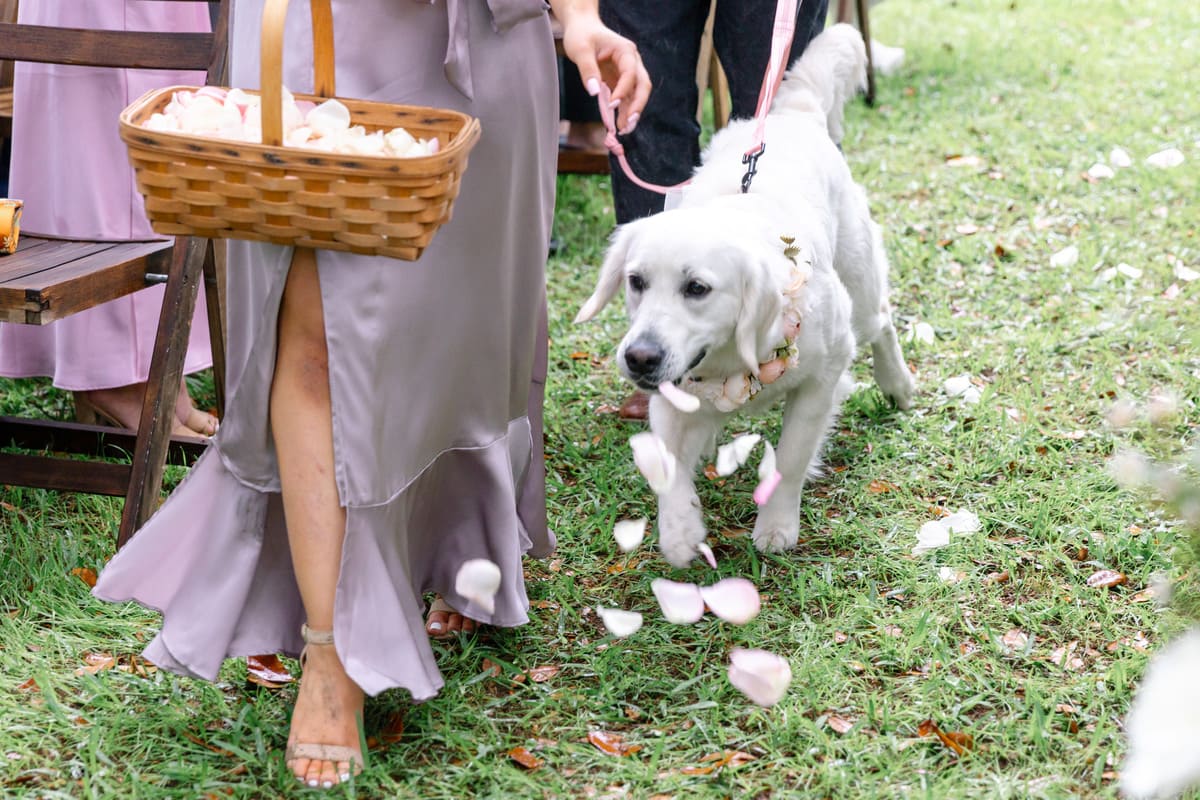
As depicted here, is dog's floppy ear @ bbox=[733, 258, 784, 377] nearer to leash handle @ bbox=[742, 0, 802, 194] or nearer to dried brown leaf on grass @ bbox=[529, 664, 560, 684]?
leash handle @ bbox=[742, 0, 802, 194]

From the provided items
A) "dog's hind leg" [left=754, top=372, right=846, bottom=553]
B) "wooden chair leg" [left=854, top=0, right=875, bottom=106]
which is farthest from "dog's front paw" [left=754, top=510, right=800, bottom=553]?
"wooden chair leg" [left=854, top=0, right=875, bottom=106]

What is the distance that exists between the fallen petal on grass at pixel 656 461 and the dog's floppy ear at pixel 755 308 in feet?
0.94

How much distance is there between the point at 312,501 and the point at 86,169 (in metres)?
1.76

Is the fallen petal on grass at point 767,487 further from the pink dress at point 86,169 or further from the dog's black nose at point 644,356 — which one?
the pink dress at point 86,169

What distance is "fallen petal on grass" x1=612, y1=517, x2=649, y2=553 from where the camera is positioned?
10.0ft

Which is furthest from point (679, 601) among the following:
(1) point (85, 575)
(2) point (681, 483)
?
(1) point (85, 575)

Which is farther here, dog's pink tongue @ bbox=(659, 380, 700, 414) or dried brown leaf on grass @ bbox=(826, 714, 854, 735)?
dog's pink tongue @ bbox=(659, 380, 700, 414)

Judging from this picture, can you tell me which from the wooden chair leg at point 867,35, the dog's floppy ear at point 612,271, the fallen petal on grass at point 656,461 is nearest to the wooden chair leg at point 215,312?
the dog's floppy ear at point 612,271

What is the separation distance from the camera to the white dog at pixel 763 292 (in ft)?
9.02

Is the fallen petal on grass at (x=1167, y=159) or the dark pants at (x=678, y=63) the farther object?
the fallen petal on grass at (x=1167, y=159)

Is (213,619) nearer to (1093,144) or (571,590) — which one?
(571,590)

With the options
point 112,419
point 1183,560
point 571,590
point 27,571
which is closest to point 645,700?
point 571,590

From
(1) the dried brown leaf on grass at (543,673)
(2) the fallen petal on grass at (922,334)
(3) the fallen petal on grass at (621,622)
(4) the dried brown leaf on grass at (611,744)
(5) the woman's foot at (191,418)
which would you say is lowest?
(5) the woman's foot at (191,418)

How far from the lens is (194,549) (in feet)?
7.45
